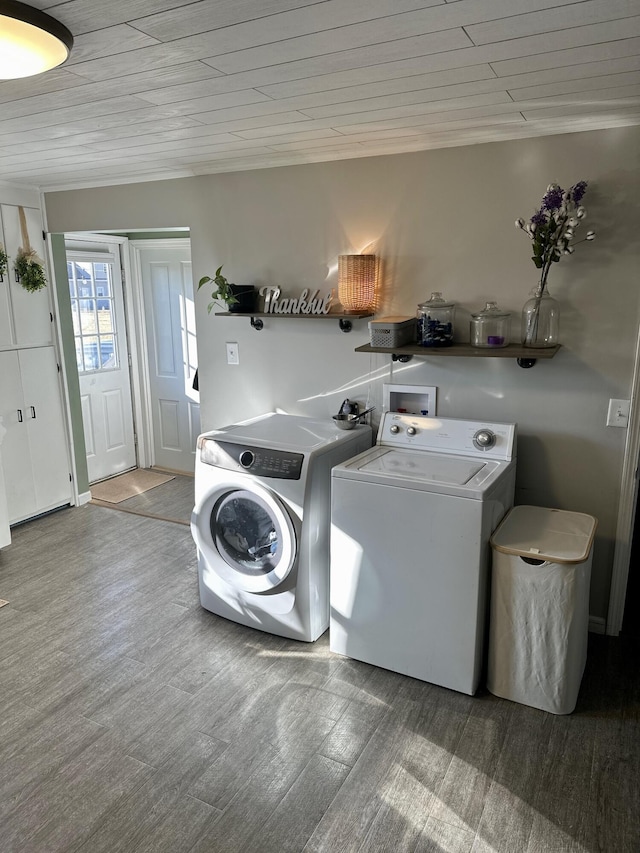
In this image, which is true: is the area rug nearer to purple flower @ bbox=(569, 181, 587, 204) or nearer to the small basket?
the small basket

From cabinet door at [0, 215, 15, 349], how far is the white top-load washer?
2557 millimetres

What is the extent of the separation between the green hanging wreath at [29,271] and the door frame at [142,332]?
3.38ft

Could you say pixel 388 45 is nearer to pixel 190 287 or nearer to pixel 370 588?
pixel 370 588

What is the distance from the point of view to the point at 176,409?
507cm

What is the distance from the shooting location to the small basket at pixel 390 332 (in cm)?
273

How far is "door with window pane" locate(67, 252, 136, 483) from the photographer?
15.2 feet

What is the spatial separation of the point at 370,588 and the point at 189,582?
125 cm

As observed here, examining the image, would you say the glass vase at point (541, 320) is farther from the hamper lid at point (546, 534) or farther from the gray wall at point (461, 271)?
the hamper lid at point (546, 534)

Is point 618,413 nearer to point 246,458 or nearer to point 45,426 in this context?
point 246,458

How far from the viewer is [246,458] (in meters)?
2.71

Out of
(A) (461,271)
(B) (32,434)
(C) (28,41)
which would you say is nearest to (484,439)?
(A) (461,271)

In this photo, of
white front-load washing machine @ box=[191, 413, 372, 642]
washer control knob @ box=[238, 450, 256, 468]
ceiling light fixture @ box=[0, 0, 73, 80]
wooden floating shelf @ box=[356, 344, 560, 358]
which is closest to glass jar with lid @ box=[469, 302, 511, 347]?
wooden floating shelf @ box=[356, 344, 560, 358]

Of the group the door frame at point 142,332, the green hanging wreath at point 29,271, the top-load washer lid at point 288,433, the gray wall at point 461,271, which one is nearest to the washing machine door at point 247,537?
the top-load washer lid at point 288,433

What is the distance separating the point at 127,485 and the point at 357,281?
286 centimetres
